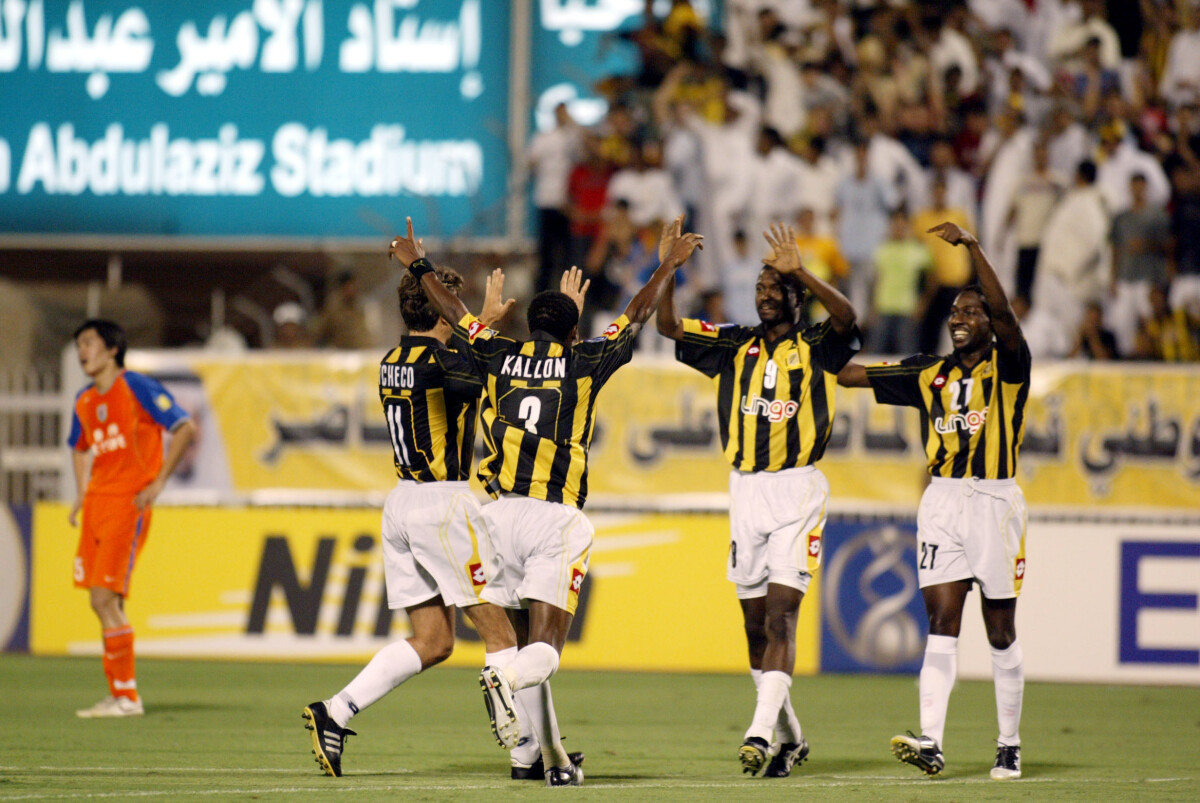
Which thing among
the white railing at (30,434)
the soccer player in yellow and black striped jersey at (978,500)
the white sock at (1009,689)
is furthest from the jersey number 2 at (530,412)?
the white railing at (30,434)

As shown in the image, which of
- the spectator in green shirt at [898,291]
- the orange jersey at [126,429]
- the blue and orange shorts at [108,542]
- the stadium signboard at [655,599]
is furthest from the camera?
the spectator in green shirt at [898,291]

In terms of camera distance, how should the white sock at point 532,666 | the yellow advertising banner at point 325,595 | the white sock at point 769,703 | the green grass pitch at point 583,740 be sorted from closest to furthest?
the white sock at point 532,666, the green grass pitch at point 583,740, the white sock at point 769,703, the yellow advertising banner at point 325,595

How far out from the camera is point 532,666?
7.21m

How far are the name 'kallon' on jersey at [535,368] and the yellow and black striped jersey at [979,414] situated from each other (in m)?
1.91

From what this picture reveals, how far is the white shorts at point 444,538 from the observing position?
786 centimetres

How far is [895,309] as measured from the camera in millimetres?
16297

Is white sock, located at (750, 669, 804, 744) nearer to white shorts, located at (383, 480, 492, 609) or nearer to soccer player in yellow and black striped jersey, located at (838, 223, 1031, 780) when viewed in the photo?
soccer player in yellow and black striped jersey, located at (838, 223, 1031, 780)

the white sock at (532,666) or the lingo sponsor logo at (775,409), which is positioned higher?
the lingo sponsor logo at (775,409)

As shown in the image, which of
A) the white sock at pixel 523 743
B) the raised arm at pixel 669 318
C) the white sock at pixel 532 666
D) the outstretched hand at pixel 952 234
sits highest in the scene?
the outstretched hand at pixel 952 234

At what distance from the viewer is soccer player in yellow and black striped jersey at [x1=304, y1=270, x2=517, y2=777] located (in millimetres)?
7844

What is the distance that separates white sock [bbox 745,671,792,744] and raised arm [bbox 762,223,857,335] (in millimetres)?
1711

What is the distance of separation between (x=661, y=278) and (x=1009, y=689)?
253 centimetres

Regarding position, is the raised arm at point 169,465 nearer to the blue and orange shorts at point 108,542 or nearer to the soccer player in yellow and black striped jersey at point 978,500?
the blue and orange shorts at point 108,542

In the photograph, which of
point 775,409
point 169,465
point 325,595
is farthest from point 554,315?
point 325,595
